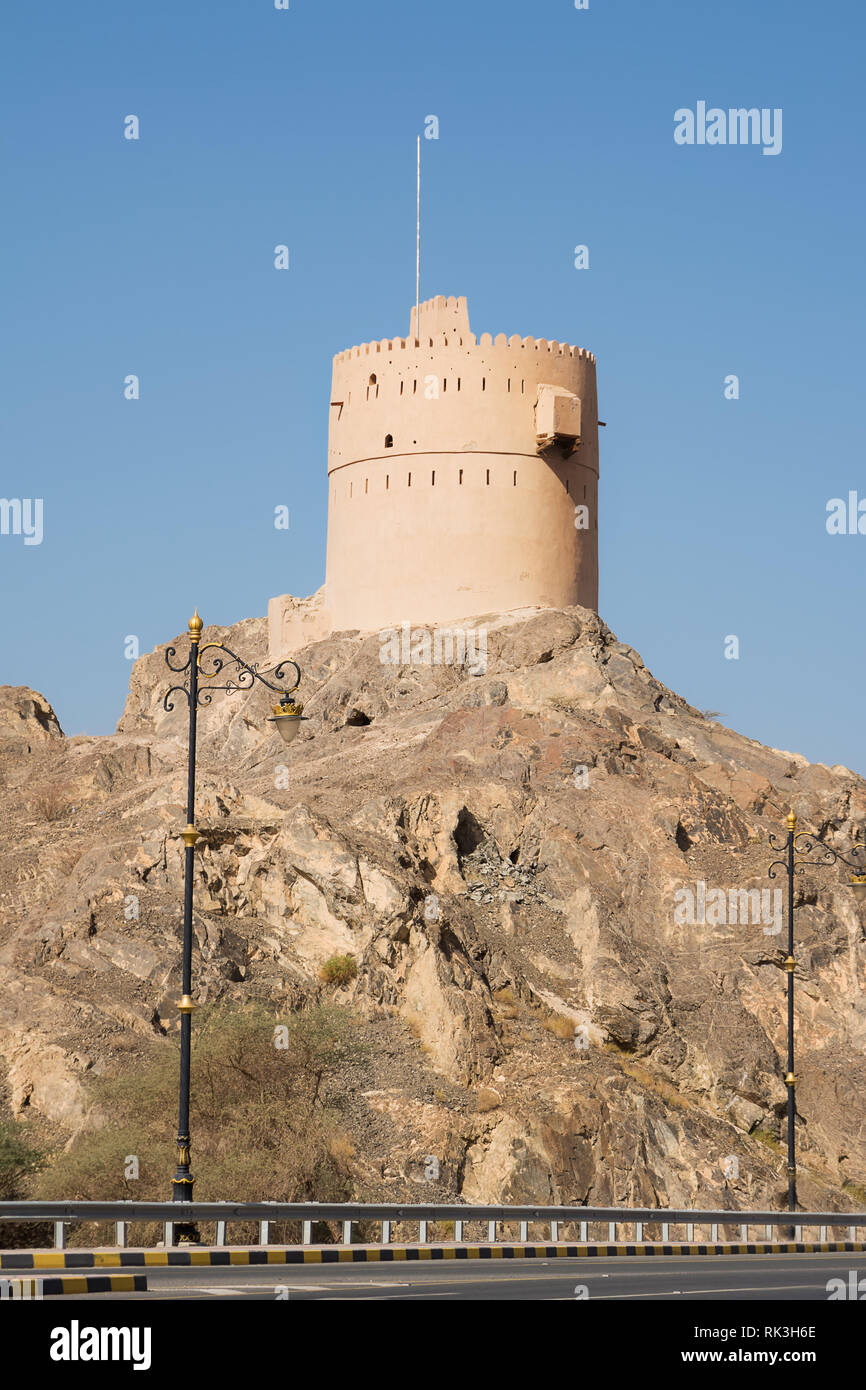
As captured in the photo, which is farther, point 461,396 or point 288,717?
point 461,396

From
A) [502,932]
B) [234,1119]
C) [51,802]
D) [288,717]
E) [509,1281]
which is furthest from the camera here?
[51,802]

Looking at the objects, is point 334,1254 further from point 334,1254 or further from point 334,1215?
point 334,1215

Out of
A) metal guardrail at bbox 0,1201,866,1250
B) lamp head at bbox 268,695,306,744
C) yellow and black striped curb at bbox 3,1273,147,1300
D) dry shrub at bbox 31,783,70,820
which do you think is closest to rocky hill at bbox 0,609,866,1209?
dry shrub at bbox 31,783,70,820

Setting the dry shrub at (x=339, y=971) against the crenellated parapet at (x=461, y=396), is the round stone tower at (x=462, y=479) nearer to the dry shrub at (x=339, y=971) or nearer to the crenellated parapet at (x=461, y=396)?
the crenellated parapet at (x=461, y=396)

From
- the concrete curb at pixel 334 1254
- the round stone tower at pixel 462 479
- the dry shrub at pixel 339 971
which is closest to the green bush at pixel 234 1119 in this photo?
the dry shrub at pixel 339 971

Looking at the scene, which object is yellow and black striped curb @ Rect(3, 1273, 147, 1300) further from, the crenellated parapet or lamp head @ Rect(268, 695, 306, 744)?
the crenellated parapet

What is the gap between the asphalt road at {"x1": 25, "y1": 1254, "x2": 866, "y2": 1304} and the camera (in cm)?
1444

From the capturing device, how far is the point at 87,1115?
2861 cm

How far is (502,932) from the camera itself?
124 feet

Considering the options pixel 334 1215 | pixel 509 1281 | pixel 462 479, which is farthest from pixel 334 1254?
pixel 462 479

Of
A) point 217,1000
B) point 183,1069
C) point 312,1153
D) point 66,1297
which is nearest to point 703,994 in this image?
point 217,1000

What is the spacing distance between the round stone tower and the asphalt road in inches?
1183

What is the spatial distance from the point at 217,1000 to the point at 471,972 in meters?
5.52

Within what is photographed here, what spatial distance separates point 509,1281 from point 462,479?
35.0m
